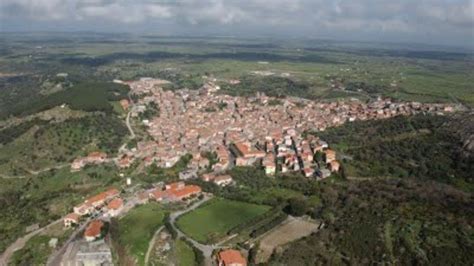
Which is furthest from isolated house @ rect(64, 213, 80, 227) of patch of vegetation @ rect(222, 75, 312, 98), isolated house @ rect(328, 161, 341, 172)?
patch of vegetation @ rect(222, 75, 312, 98)

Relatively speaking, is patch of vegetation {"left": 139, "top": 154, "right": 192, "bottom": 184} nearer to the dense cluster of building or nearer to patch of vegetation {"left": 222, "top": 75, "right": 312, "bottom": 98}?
the dense cluster of building

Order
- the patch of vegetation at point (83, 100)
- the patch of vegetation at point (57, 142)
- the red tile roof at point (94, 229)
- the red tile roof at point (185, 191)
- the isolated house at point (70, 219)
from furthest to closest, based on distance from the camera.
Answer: the patch of vegetation at point (83, 100) < the patch of vegetation at point (57, 142) < the red tile roof at point (185, 191) < the isolated house at point (70, 219) < the red tile roof at point (94, 229)

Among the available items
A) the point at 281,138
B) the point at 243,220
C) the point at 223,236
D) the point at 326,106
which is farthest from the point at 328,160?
the point at 326,106

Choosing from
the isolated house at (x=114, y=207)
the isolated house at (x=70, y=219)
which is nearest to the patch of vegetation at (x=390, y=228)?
the isolated house at (x=114, y=207)

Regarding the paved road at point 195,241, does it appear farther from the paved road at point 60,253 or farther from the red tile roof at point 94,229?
the paved road at point 60,253

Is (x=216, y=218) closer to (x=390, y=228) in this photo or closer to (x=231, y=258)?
(x=231, y=258)

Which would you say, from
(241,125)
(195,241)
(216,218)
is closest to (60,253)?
(195,241)

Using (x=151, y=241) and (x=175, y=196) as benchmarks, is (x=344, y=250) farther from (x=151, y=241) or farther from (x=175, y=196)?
(x=175, y=196)
